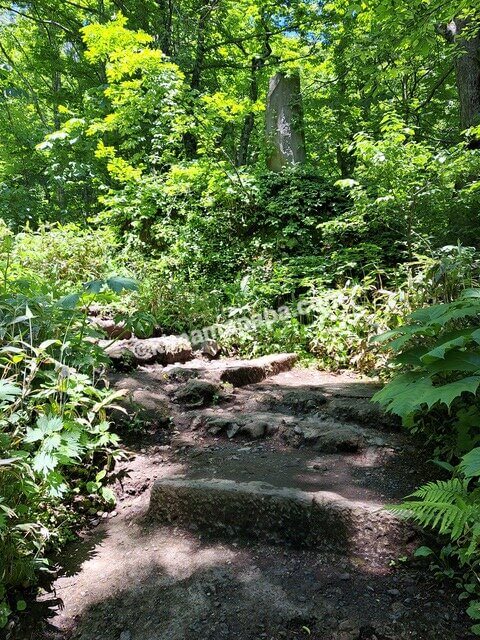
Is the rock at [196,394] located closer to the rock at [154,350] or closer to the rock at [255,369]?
the rock at [255,369]

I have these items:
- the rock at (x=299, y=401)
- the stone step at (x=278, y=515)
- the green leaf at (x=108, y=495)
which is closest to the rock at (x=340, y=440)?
the rock at (x=299, y=401)

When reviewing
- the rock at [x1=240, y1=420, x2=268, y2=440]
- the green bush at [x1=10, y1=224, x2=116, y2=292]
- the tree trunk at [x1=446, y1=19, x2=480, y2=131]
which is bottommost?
the rock at [x1=240, y1=420, x2=268, y2=440]

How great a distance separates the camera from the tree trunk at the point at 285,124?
8.92 m

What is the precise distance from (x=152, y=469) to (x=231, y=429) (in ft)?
2.53

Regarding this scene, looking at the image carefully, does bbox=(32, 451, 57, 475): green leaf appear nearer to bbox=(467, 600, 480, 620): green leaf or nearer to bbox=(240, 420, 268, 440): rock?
bbox=(240, 420, 268, 440): rock

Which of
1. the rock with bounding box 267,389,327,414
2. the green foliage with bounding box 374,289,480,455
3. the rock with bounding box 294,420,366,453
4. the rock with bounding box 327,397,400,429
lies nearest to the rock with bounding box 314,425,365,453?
the rock with bounding box 294,420,366,453

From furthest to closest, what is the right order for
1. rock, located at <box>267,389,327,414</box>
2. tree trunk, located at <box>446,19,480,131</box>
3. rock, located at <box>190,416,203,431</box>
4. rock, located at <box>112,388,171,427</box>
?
tree trunk, located at <box>446,19,480,131</box>, rock, located at <box>267,389,327,414</box>, rock, located at <box>190,416,203,431</box>, rock, located at <box>112,388,171,427</box>

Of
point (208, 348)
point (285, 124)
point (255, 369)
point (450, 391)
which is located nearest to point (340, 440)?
point (450, 391)

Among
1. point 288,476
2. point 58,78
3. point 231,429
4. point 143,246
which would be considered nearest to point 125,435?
point 231,429

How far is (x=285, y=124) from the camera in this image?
8953 millimetres

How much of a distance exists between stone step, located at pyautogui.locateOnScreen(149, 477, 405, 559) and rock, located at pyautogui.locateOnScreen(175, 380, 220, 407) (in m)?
1.43

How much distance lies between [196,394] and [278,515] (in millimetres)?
1906

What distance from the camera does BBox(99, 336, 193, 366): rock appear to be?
439 centimetres

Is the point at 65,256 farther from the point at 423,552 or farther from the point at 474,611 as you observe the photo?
the point at 474,611
